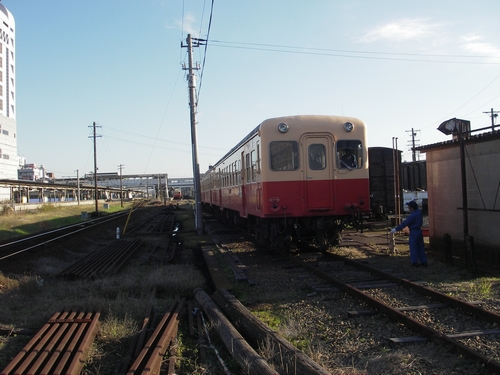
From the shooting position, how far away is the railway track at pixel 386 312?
183 inches

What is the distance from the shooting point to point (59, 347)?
4.86 m

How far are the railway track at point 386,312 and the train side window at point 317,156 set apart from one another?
2495 mm

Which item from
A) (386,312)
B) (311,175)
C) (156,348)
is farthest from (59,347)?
(311,175)

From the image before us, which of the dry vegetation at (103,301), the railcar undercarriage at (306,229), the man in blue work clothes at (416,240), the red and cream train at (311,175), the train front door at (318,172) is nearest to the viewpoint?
the dry vegetation at (103,301)

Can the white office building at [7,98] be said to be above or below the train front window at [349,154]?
above

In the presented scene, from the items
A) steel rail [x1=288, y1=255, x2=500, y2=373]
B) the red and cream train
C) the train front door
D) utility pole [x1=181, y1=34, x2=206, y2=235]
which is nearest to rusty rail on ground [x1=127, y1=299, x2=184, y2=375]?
steel rail [x1=288, y1=255, x2=500, y2=373]

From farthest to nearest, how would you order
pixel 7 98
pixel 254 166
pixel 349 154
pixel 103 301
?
pixel 7 98 < pixel 254 166 < pixel 349 154 < pixel 103 301

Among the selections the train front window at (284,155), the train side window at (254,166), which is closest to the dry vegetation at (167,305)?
the train front window at (284,155)

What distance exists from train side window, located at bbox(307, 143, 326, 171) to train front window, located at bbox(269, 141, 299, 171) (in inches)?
13.4

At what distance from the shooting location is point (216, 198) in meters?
22.9

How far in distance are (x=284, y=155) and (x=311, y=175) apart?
2.57 feet

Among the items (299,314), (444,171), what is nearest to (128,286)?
(299,314)

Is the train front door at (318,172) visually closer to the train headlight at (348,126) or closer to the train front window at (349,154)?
the train front window at (349,154)

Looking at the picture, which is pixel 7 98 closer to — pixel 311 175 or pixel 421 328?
pixel 311 175
